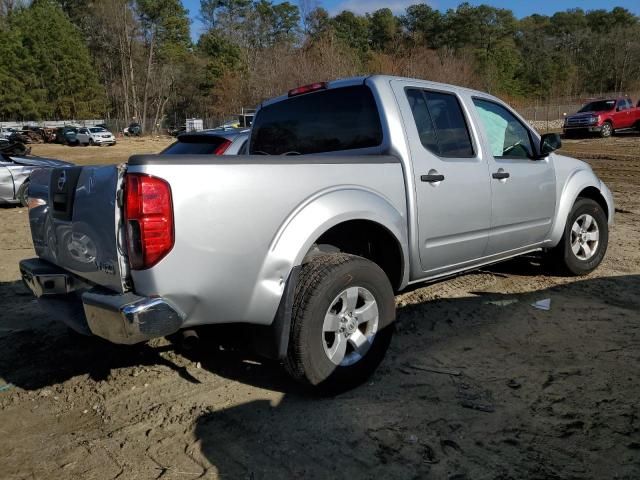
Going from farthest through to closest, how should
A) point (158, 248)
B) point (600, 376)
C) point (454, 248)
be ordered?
point (454, 248), point (600, 376), point (158, 248)

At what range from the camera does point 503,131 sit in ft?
16.3

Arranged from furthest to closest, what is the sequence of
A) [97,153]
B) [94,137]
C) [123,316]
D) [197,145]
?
[94,137] → [97,153] → [197,145] → [123,316]

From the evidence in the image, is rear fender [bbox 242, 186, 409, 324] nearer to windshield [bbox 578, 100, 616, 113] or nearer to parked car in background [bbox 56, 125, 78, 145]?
windshield [bbox 578, 100, 616, 113]

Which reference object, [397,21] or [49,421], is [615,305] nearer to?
[49,421]

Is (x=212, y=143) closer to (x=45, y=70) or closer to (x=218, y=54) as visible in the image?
(x=45, y=70)

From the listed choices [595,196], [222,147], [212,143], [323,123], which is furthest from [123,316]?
[595,196]

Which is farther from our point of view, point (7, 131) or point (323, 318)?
point (7, 131)

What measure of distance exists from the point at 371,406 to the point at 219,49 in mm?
80368

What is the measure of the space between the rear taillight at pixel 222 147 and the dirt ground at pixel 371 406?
274 centimetres

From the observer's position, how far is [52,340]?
4.50m

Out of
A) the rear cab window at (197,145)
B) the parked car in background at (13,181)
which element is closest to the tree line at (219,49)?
the parked car in background at (13,181)

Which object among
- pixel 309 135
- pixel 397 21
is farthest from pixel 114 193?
pixel 397 21

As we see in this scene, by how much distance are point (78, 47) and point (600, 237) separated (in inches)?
2992

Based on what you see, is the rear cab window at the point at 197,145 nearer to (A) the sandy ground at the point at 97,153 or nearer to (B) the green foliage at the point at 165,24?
(A) the sandy ground at the point at 97,153
